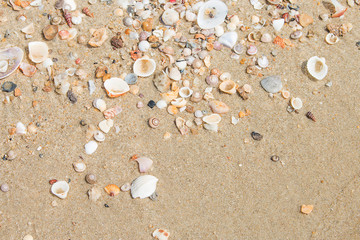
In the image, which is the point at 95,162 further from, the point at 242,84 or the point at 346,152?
the point at 346,152

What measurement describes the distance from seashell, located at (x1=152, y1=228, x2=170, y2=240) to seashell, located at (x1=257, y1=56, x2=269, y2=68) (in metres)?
1.82

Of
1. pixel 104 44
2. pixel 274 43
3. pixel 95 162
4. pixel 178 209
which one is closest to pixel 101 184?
pixel 95 162

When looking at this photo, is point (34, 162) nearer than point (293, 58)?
Yes

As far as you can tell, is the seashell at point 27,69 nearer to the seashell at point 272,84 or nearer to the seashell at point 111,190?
the seashell at point 111,190

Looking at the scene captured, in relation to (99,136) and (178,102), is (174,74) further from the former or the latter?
(99,136)

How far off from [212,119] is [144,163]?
2.46ft

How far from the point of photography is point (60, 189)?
261cm

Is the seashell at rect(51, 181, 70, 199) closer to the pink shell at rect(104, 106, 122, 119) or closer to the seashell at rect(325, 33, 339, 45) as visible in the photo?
the pink shell at rect(104, 106, 122, 119)

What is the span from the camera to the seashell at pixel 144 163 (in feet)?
8.76

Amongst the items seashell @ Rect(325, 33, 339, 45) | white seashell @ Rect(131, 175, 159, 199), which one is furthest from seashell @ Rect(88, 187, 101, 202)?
seashell @ Rect(325, 33, 339, 45)

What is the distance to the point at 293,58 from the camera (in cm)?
302

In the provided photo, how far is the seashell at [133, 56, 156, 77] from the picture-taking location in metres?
2.84

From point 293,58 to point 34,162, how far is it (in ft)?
8.79

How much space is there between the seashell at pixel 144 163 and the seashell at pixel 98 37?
116 cm
